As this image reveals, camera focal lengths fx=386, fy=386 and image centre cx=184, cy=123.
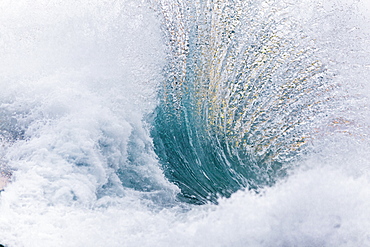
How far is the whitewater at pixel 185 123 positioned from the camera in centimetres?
376

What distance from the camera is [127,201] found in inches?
177

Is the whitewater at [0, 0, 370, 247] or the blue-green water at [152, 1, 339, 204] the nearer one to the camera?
the whitewater at [0, 0, 370, 247]

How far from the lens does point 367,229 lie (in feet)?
11.6

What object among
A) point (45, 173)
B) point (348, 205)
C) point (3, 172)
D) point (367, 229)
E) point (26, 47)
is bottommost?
point (367, 229)

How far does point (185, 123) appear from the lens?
5.66 metres

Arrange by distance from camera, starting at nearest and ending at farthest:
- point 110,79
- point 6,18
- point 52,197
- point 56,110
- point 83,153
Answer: point 52,197, point 83,153, point 56,110, point 110,79, point 6,18

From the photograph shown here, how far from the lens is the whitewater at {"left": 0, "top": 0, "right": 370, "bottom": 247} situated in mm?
3760

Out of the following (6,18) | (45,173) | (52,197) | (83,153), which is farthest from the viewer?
(6,18)

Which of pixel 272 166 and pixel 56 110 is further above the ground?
pixel 56 110

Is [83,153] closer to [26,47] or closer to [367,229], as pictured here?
[26,47]

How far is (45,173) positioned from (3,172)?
885 millimetres

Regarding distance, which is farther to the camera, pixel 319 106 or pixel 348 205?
pixel 319 106

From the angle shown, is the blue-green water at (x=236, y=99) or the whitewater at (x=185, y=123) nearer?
the whitewater at (x=185, y=123)

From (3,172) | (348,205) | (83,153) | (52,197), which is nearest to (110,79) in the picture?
(83,153)
